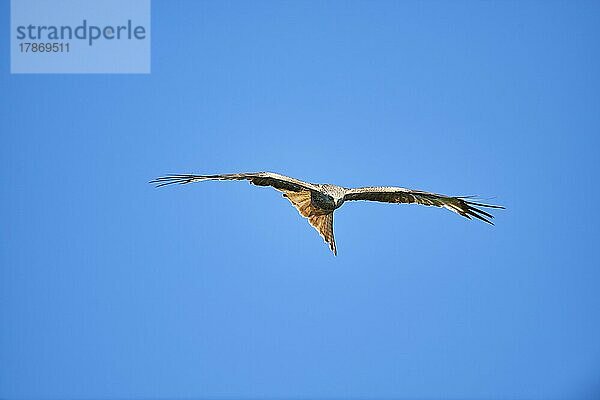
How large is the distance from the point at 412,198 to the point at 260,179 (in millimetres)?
3142

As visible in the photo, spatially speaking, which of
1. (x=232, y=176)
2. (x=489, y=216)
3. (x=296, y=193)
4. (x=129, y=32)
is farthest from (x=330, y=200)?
(x=129, y=32)

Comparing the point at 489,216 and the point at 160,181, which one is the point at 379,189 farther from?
the point at 160,181

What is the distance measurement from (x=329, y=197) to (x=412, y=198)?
1841 millimetres

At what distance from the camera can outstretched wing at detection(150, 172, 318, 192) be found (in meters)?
11.5

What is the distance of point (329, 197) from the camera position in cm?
1301

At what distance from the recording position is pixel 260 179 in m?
12.6

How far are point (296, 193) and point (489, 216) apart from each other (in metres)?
3.57

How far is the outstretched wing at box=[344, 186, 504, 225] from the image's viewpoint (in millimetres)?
13281

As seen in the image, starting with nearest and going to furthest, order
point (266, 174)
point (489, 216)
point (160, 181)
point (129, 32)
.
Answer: point (160, 181)
point (266, 174)
point (489, 216)
point (129, 32)

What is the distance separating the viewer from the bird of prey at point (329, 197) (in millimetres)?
12742

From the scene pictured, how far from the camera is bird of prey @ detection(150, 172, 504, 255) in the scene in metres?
12.7

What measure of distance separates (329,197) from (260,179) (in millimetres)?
1328

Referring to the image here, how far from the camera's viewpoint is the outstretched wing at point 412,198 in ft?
43.6

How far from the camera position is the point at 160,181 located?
444 inches
